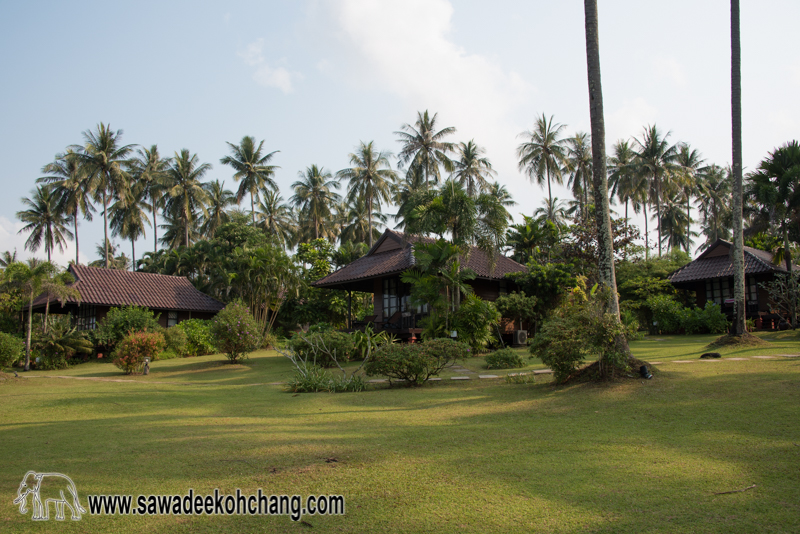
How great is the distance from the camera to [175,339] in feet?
81.4

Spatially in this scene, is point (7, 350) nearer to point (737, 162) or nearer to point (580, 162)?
point (737, 162)

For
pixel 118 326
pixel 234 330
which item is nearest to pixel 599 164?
pixel 234 330

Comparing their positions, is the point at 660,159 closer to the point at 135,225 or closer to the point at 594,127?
the point at 594,127

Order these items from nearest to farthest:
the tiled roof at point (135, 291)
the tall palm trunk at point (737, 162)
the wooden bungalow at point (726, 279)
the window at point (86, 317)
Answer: the tall palm trunk at point (737, 162)
the wooden bungalow at point (726, 279)
the tiled roof at point (135, 291)
the window at point (86, 317)

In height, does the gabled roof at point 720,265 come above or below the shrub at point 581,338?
above

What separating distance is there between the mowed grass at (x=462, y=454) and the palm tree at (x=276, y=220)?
41.1m

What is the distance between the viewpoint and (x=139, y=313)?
84.8 feet

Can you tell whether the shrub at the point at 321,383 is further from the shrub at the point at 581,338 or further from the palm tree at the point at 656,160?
the palm tree at the point at 656,160

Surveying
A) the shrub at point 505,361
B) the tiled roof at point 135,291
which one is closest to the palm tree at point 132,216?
the tiled roof at point 135,291

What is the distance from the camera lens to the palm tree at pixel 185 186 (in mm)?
45219

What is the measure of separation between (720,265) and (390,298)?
17323mm

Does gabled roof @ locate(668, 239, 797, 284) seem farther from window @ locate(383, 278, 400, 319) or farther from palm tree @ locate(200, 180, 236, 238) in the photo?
palm tree @ locate(200, 180, 236, 238)

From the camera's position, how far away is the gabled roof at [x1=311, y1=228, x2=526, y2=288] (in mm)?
23000

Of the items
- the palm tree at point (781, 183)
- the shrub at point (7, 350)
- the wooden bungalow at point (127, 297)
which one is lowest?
the shrub at point (7, 350)
